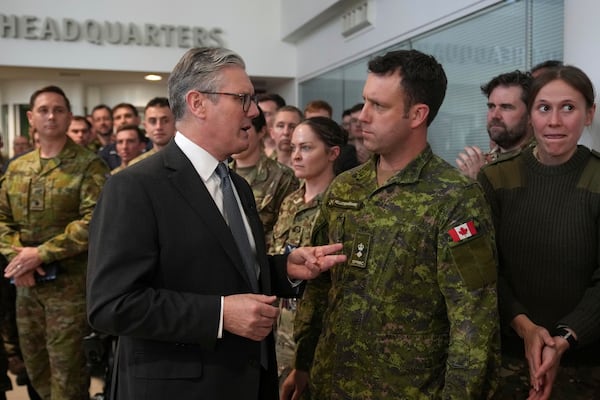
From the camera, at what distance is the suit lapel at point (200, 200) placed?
1418mm

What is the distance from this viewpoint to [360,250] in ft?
5.49

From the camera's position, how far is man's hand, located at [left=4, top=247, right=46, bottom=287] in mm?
3008

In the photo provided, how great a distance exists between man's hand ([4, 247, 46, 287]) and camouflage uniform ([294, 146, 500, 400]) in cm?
191

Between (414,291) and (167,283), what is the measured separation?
2.17 feet

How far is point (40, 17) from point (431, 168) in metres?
7.07

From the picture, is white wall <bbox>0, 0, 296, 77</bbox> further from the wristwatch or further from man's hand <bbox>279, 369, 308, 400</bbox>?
the wristwatch

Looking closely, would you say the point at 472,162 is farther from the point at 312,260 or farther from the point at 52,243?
the point at 52,243

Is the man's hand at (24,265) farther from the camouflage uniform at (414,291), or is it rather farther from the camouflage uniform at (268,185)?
the camouflage uniform at (414,291)

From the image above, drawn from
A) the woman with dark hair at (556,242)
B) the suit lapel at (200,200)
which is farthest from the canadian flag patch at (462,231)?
the suit lapel at (200,200)

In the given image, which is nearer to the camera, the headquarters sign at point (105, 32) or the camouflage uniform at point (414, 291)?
the camouflage uniform at point (414, 291)

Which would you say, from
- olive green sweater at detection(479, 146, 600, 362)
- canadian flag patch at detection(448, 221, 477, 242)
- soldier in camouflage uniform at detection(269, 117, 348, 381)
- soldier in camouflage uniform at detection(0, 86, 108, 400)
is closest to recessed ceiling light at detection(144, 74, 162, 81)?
soldier in camouflage uniform at detection(0, 86, 108, 400)

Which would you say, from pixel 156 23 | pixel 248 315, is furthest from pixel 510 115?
pixel 156 23

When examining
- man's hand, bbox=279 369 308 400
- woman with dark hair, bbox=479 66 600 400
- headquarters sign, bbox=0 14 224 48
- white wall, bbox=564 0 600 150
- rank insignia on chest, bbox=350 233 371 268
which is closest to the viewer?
rank insignia on chest, bbox=350 233 371 268

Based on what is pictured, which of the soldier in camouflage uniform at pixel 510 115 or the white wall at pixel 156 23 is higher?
the white wall at pixel 156 23
